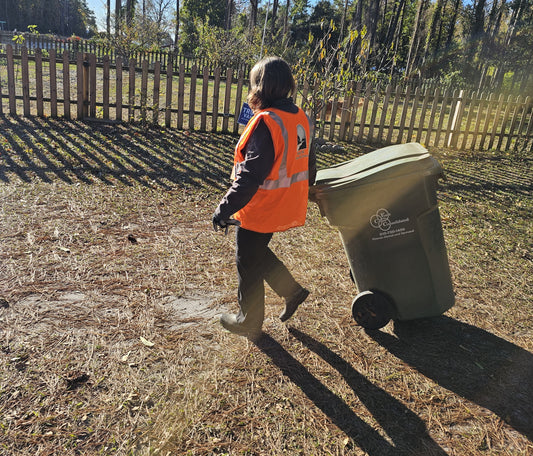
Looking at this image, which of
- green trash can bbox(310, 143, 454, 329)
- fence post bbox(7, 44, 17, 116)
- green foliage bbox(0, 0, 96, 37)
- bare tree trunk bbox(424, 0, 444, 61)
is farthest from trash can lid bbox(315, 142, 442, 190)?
green foliage bbox(0, 0, 96, 37)

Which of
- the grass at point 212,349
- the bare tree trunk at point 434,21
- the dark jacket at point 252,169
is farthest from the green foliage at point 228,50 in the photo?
the bare tree trunk at point 434,21

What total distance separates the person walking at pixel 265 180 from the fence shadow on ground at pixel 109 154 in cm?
319

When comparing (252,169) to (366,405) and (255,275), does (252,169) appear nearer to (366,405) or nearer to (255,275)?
(255,275)

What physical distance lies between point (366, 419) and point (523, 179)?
7.43 metres

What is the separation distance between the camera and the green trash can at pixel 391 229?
8.56 feet

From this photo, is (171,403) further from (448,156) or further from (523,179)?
(448,156)

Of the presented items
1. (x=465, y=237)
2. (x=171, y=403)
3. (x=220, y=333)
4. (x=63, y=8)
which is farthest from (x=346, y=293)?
(x=63, y=8)

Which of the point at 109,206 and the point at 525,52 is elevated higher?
the point at 525,52

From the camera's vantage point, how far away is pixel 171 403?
224 cm

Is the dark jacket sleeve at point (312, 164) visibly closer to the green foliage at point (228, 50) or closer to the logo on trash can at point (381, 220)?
the logo on trash can at point (381, 220)

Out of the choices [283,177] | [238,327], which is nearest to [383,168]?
[283,177]

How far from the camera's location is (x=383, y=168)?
8.55ft

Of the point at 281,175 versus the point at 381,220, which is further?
the point at 381,220

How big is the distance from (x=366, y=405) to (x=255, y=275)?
3.13ft
